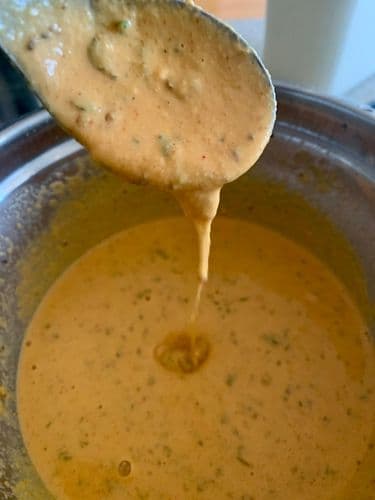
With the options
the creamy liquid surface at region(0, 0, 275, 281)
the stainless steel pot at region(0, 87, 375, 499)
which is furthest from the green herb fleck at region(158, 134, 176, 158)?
the stainless steel pot at region(0, 87, 375, 499)

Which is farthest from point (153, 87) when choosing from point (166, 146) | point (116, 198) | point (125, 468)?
point (125, 468)

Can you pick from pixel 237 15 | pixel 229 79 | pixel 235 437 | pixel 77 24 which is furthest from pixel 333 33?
pixel 235 437

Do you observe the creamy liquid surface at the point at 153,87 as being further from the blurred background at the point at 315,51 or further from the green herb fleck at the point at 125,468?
the green herb fleck at the point at 125,468

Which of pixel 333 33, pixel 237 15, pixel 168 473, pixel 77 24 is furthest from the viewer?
pixel 237 15

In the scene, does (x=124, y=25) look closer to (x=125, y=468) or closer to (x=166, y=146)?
(x=166, y=146)

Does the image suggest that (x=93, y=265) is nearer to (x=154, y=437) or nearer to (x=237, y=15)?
(x=154, y=437)

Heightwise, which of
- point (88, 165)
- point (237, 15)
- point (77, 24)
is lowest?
point (88, 165)
